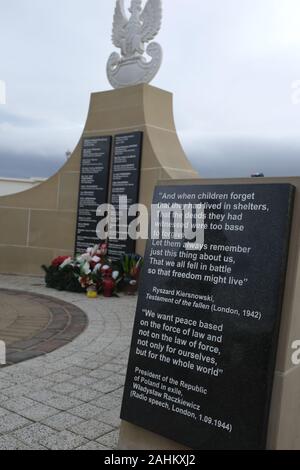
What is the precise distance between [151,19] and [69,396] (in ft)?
24.2

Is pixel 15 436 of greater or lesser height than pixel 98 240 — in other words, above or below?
below

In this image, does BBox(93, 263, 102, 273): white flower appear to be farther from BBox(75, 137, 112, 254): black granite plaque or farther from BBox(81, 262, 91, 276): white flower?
BBox(75, 137, 112, 254): black granite plaque

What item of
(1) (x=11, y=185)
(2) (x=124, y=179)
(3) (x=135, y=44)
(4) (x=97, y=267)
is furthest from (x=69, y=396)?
(1) (x=11, y=185)

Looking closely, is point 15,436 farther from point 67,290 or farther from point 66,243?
point 66,243

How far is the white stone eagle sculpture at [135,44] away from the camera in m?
8.48

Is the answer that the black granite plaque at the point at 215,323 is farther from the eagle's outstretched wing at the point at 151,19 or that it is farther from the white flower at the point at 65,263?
the eagle's outstretched wing at the point at 151,19

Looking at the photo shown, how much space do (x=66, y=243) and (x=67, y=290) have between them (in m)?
1.68

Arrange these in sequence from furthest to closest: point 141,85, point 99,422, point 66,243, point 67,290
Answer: point 66,243 < point 141,85 < point 67,290 < point 99,422

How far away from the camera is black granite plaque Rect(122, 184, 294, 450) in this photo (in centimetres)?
211

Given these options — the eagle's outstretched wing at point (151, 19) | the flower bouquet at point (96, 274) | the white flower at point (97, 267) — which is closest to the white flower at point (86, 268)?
the flower bouquet at point (96, 274)

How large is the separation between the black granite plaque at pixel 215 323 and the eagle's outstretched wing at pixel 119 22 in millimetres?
7264

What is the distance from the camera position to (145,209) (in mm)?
8016
